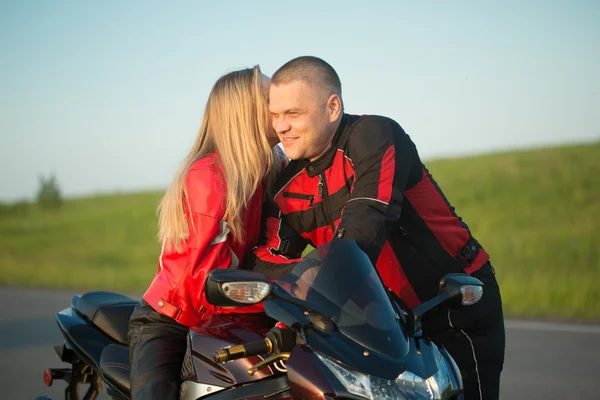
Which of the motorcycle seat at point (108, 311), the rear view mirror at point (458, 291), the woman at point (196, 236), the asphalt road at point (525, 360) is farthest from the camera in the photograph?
the asphalt road at point (525, 360)

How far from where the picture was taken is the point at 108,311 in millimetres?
3988

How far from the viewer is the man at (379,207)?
3293mm

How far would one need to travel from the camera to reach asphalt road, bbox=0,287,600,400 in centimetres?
565

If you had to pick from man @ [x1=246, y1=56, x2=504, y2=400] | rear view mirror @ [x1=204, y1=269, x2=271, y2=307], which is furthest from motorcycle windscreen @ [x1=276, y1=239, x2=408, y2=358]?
man @ [x1=246, y1=56, x2=504, y2=400]

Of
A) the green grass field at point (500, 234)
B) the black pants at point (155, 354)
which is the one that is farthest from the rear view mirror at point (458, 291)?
the green grass field at point (500, 234)

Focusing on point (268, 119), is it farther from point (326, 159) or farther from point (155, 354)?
point (155, 354)

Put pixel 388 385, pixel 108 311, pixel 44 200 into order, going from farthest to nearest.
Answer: pixel 44 200 → pixel 108 311 → pixel 388 385

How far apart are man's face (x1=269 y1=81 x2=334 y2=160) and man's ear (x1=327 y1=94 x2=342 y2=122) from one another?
4 centimetres

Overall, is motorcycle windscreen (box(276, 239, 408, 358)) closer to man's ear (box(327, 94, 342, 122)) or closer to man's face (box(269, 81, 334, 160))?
man's face (box(269, 81, 334, 160))

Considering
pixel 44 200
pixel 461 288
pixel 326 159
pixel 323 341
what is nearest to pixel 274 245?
pixel 326 159

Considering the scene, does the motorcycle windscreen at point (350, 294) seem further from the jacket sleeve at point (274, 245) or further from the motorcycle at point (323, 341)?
the jacket sleeve at point (274, 245)

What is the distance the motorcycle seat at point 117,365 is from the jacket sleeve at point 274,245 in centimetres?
64

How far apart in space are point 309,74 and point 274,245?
2.45 feet

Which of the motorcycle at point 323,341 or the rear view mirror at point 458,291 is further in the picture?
the rear view mirror at point 458,291
